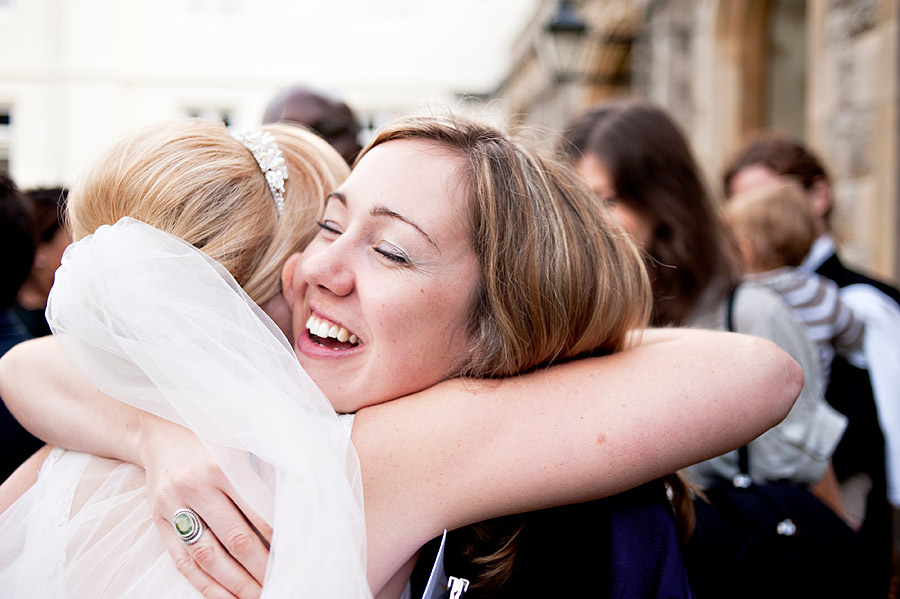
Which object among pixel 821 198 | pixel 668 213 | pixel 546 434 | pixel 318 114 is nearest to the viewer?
pixel 546 434

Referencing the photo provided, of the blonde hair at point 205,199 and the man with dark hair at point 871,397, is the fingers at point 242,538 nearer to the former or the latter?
the blonde hair at point 205,199

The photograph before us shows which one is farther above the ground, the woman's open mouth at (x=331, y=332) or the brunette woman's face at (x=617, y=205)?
the brunette woman's face at (x=617, y=205)

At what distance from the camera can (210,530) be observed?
116 centimetres

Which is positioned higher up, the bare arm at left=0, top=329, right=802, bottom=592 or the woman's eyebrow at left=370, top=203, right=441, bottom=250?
the woman's eyebrow at left=370, top=203, right=441, bottom=250

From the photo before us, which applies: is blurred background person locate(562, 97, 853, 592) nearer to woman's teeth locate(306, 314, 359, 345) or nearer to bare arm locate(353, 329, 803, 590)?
bare arm locate(353, 329, 803, 590)

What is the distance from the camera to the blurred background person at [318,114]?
295 centimetres

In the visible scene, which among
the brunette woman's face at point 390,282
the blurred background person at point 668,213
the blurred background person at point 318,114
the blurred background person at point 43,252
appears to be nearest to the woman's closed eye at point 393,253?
the brunette woman's face at point 390,282

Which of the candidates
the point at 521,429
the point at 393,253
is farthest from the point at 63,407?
the point at 521,429

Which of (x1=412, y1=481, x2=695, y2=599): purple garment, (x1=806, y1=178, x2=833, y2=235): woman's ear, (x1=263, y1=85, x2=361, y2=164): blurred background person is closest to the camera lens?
(x1=412, y1=481, x2=695, y2=599): purple garment

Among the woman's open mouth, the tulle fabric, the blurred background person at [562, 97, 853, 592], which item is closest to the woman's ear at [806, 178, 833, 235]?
the blurred background person at [562, 97, 853, 592]

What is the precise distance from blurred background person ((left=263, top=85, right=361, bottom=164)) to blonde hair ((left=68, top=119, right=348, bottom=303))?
138 centimetres

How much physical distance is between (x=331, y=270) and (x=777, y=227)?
7.82 ft

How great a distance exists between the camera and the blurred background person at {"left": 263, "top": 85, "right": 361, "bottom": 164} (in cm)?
295

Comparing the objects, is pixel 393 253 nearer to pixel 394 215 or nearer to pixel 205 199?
pixel 394 215
